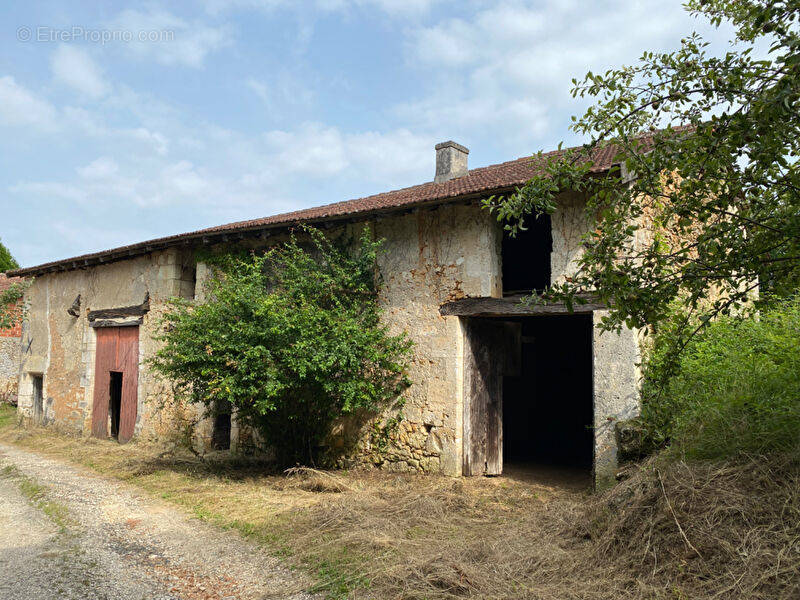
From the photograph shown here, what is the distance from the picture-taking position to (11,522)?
249 inches

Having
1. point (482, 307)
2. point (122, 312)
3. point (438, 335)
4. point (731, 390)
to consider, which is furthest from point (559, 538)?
point (122, 312)

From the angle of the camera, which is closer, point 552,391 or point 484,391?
point 484,391

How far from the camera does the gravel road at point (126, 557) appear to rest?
4.38m

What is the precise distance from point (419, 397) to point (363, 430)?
1.15m

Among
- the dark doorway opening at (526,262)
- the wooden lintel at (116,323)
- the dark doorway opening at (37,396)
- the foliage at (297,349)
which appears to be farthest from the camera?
the dark doorway opening at (37,396)

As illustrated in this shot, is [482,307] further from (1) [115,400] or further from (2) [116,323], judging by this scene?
(1) [115,400]

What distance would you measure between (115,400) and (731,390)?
12.4 meters

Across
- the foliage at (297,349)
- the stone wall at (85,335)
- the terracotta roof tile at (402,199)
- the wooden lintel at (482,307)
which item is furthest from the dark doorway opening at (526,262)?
the stone wall at (85,335)

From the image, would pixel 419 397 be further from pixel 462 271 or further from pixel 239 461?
pixel 239 461

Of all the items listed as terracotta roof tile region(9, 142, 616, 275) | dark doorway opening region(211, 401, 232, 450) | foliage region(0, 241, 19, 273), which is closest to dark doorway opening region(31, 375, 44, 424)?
terracotta roof tile region(9, 142, 616, 275)

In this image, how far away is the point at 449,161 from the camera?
11.5 metres

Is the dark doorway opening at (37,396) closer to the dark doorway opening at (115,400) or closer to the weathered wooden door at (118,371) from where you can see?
the weathered wooden door at (118,371)

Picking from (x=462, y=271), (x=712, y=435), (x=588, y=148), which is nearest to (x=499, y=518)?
(x=712, y=435)

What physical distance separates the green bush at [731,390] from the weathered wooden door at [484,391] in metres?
2.50
